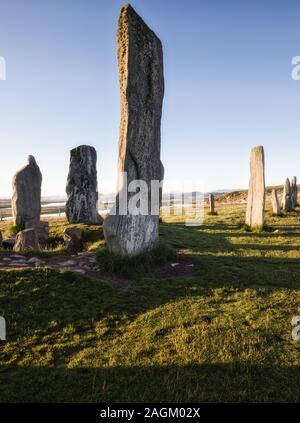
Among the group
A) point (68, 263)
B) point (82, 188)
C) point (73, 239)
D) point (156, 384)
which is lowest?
point (156, 384)

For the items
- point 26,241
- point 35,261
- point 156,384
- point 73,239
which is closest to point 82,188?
point 73,239

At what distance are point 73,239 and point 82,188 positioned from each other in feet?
18.2

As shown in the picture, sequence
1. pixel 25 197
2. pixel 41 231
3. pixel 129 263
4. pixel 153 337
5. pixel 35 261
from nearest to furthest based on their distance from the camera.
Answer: pixel 153 337
pixel 129 263
pixel 35 261
pixel 41 231
pixel 25 197

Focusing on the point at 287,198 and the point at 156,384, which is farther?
the point at 287,198

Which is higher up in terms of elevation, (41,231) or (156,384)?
(41,231)

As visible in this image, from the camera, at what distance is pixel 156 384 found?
13.1ft

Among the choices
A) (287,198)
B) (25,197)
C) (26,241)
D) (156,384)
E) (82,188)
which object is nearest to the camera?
(156,384)

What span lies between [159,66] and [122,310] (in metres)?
7.03

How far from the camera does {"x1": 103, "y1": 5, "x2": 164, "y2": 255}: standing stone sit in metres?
8.79

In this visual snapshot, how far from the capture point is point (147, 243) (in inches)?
369

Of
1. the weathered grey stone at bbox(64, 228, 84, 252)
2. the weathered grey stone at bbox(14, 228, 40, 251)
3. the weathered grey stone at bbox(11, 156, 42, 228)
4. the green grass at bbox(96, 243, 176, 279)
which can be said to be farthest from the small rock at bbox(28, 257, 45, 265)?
the weathered grey stone at bbox(11, 156, 42, 228)

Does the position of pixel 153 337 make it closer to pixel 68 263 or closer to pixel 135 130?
pixel 68 263

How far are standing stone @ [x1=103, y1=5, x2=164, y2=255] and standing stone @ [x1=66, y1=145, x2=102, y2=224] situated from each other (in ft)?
27.3

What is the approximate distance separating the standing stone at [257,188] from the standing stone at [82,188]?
785 centimetres
